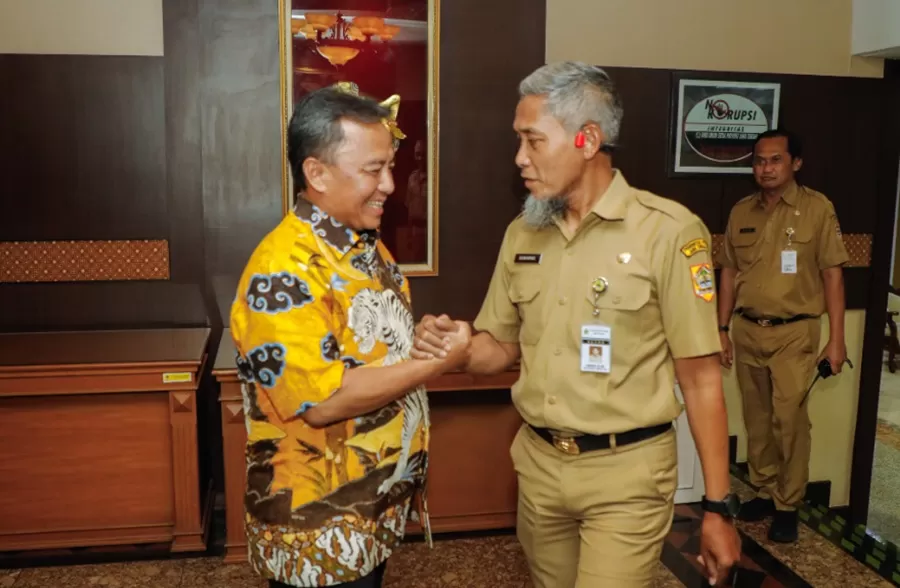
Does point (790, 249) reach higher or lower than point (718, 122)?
Result: lower

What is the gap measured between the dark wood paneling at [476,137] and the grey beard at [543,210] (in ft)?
5.82

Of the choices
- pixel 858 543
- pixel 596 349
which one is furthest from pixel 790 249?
pixel 596 349

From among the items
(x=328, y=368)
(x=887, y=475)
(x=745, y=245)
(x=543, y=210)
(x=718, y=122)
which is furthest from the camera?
(x=887, y=475)

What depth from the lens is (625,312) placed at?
1.88 meters

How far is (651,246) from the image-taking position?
1.88 m

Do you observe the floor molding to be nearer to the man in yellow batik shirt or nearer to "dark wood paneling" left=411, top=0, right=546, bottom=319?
"dark wood paneling" left=411, top=0, right=546, bottom=319

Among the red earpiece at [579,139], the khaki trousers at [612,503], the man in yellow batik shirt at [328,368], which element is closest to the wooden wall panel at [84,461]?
the man in yellow batik shirt at [328,368]

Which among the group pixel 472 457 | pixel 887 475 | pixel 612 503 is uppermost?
pixel 612 503

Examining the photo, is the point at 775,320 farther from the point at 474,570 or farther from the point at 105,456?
the point at 105,456

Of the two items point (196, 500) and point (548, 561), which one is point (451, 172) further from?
point (548, 561)

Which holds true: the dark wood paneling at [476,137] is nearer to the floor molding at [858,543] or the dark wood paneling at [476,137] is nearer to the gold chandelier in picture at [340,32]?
the gold chandelier in picture at [340,32]

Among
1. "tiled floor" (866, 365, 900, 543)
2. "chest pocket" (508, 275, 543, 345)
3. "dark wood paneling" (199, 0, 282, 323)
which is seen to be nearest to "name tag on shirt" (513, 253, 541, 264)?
"chest pocket" (508, 275, 543, 345)

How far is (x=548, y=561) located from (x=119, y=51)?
9.76 ft

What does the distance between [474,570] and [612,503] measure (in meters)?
1.59
